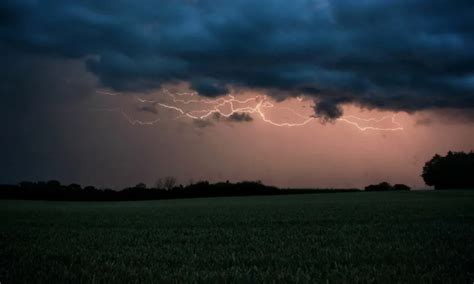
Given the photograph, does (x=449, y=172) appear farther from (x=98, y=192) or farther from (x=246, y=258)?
(x=246, y=258)

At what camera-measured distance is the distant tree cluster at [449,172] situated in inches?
3519

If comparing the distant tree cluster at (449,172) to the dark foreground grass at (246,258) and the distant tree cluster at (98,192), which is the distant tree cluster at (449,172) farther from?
the dark foreground grass at (246,258)

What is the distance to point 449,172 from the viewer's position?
9150 centimetres

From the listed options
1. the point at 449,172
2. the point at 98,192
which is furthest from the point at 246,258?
the point at 449,172

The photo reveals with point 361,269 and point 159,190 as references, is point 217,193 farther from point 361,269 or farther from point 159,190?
point 361,269

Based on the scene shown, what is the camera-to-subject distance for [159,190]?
69.1 meters

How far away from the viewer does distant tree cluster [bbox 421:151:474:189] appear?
8938 centimetres

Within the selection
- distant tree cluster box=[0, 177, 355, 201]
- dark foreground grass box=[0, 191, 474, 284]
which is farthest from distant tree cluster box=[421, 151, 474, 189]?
dark foreground grass box=[0, 191, 474, 284]

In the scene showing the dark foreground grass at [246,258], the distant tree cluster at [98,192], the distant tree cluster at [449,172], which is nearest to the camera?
the dark foreground grass at [246,258]

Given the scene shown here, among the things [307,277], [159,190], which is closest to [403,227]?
[307,277]

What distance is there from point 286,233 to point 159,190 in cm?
5920

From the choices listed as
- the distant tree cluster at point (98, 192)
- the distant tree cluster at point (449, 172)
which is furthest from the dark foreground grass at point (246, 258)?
the distant tree cluster at point (449, 172)

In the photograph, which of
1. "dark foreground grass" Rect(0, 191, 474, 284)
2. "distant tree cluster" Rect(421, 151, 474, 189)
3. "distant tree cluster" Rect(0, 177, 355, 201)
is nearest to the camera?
"dark foreground grass" Rect(0, 191, 474, 284)

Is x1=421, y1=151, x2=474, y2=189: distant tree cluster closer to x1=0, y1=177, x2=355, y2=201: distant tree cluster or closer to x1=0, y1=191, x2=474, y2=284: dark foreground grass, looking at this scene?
x1=0, y1=177, x2=355, y2=201: distant tree cluster
